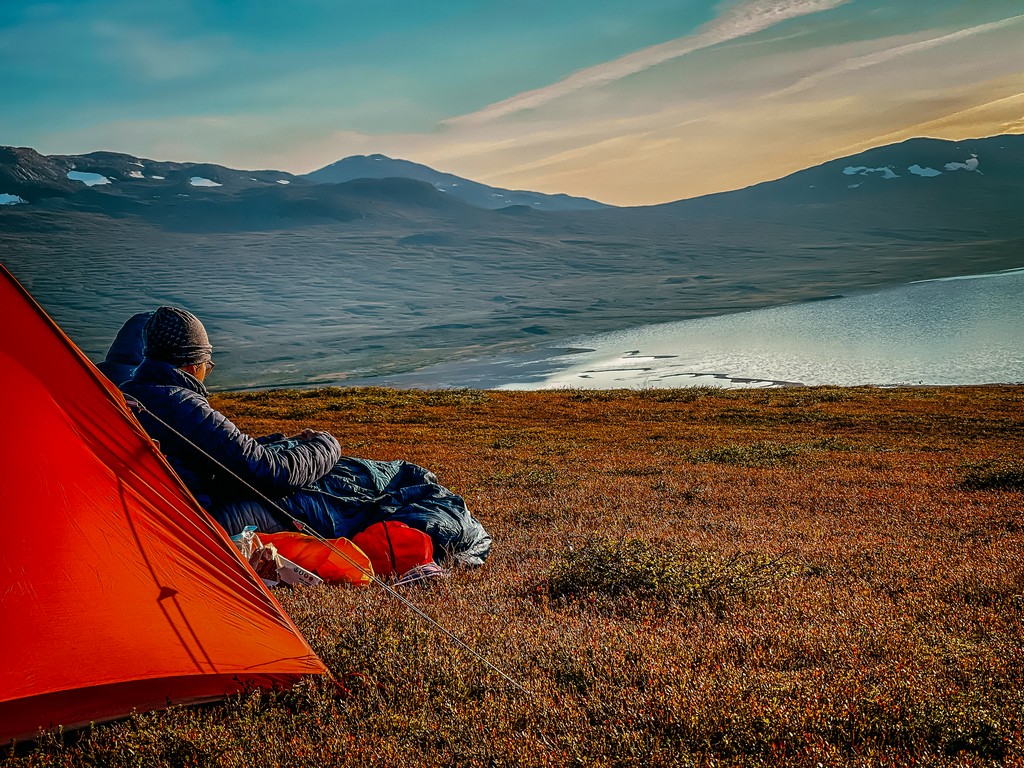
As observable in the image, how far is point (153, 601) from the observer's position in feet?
17.3

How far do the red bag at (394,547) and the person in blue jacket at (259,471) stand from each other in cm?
35

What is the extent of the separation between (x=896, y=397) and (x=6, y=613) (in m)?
43.1

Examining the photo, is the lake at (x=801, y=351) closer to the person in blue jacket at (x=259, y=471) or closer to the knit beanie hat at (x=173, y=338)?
the person in blue jacket at (x=259, y=471)

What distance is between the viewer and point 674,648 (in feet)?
18.8

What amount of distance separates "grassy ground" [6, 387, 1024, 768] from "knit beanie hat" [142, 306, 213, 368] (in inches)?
99.2

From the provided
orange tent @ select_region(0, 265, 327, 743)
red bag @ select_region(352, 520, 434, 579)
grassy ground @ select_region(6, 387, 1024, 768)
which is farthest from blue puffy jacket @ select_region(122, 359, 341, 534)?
orange tent @ select_region(0, 265, 327, 743)

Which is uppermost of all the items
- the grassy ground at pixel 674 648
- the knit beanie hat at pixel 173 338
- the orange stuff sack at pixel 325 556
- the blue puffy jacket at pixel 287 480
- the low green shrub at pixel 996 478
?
the knit beanie hat at pixel 173 338

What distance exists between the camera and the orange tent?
4.92 meters

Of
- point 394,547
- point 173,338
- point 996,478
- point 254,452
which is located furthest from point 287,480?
point 996,478

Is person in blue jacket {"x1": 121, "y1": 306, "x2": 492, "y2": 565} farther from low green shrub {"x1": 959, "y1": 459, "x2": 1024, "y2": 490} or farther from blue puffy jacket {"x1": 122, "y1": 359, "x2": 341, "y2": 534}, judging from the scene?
low green shrub {"x1": 959, "y1": 459, "x2": 1024, "y2": 490}

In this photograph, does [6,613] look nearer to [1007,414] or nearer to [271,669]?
[271,669]

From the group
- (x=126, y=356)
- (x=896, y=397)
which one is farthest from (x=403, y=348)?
(x=126, y=356)

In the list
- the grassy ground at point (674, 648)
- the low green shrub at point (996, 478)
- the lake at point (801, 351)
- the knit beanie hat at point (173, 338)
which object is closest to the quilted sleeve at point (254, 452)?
the knit beanie hat at point (173, 338)

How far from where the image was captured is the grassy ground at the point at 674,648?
4426 millimetres
